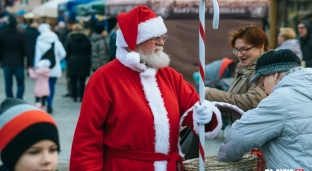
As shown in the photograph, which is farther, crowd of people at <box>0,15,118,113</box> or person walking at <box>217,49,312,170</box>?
crowd of people at <box>0,15,118,113</box>

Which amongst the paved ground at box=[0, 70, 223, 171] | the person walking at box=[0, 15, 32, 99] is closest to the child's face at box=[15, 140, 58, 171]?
the paved ground at box=[0, 70, 223, 171]

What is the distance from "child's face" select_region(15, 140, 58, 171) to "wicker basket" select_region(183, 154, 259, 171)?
1248mm

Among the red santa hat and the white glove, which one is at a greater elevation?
the red santa hat

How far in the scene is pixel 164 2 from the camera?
13594 millimetres

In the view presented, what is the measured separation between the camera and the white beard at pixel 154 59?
4.36 metres

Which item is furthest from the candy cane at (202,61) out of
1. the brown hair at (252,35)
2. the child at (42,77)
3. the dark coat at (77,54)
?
the dark coat at (77,54)

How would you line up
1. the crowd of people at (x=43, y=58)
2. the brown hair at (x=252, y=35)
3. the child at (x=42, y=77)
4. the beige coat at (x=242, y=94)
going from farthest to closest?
1. the crowd of people at (x=43, y=58)
2. the child at (x=42, y=77)
3. the brown hair at (x=252, y=35)
4. the beige coat at (x=242, y=94)

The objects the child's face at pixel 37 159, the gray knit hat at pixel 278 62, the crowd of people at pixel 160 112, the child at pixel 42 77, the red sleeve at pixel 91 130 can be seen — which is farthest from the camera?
the child at pixel 42 77

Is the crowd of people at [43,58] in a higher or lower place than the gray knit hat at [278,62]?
lower

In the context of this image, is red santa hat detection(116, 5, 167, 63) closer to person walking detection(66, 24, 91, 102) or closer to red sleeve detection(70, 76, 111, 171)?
red sleeve detection(70, 76, 111, 171)

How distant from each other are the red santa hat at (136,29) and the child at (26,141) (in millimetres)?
1158

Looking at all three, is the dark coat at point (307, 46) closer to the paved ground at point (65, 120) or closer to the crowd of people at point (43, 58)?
the paved ground at point (65, 120)

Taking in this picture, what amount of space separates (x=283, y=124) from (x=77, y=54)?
11.3 meters

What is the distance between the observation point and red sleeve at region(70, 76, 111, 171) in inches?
165
